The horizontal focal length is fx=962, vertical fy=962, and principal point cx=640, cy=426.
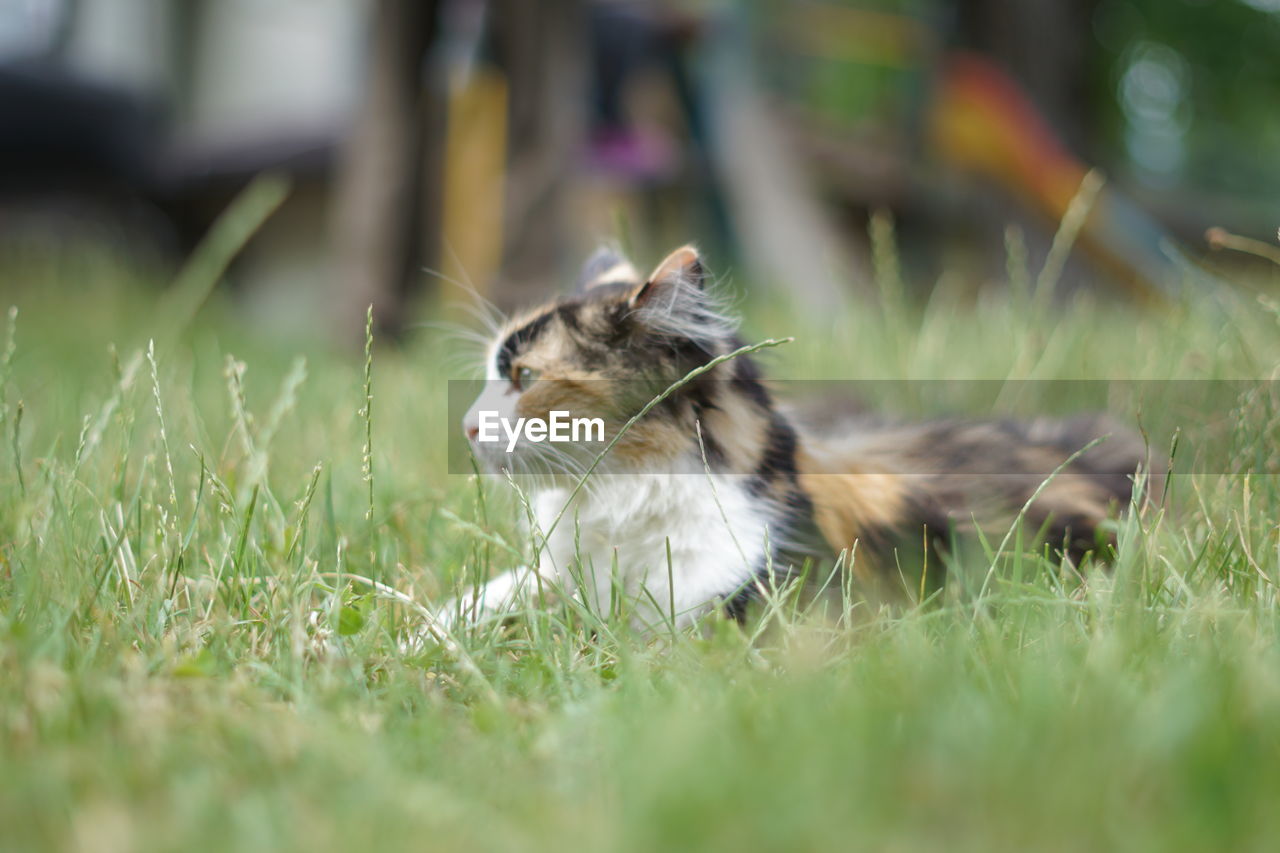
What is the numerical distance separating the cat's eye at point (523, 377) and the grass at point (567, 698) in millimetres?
288

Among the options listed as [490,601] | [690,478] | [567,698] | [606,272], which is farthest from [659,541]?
[606,272]

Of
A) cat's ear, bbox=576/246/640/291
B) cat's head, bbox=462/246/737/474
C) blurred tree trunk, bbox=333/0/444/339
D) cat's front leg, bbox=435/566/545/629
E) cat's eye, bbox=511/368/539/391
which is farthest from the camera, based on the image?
blurred tree trunk, bbox=333/0/444/339

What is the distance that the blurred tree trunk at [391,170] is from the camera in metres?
5.00

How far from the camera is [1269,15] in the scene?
1345cm

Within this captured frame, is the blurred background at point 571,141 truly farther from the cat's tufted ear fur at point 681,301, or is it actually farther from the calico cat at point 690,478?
the cat's tufted ear fur at point 681,301

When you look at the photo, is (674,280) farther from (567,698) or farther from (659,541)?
(567,698)

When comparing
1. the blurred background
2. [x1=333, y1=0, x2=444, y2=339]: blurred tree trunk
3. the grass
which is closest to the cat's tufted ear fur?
the grass

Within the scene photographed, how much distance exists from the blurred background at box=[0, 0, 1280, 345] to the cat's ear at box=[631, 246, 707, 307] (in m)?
1.08

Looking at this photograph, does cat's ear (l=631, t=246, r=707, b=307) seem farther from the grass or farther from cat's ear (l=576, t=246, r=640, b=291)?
the grass

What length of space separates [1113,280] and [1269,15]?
9323mm

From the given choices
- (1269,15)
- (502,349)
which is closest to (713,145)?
(502,349)

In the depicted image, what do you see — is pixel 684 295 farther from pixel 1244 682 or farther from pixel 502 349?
pixel 1244 682

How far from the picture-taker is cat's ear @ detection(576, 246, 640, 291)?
237 centimetres

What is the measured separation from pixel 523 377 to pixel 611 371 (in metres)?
0.21
